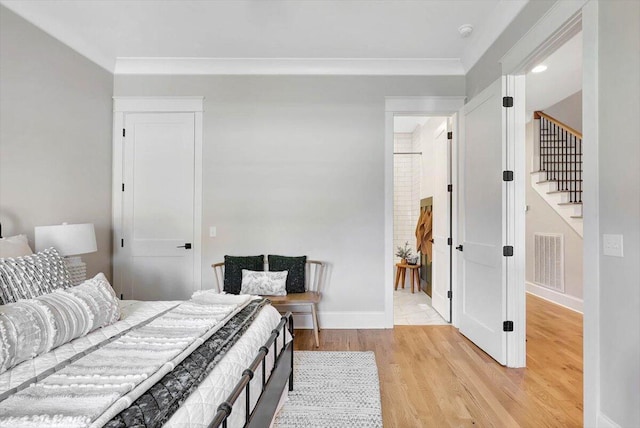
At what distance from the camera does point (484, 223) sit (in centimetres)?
300

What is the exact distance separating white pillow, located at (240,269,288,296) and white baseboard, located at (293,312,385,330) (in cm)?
50

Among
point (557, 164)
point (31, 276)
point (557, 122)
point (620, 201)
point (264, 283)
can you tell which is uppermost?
point (557, 122)

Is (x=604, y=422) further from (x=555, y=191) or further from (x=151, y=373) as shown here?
(x=555, y=191)

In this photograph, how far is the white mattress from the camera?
1011 mm

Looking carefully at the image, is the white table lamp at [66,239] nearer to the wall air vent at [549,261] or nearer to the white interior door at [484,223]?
the white interior door at [484,223]

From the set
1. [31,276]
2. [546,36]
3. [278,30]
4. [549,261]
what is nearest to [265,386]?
[31,276]

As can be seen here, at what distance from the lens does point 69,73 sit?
3025 mm

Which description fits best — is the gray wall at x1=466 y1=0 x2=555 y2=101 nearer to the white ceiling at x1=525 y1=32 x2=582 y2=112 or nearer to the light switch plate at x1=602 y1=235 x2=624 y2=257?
the white ceiling at x1=525 y1=32 x2=582 y2=112

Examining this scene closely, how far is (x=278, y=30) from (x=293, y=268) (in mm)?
2275

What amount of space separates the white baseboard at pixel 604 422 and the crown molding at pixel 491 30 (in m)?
2.64

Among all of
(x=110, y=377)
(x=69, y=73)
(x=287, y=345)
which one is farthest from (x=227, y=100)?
(x=110, y=377)

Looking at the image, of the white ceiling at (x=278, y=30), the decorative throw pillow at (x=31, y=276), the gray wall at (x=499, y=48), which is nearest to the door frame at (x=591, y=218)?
the gray wall at (x=499, y=48)

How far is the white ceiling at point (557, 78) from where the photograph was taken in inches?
128

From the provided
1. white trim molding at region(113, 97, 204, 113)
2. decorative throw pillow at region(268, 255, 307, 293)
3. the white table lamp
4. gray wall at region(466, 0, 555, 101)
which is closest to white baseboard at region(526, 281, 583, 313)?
gray wall at region(466, 0, 555, 101)
